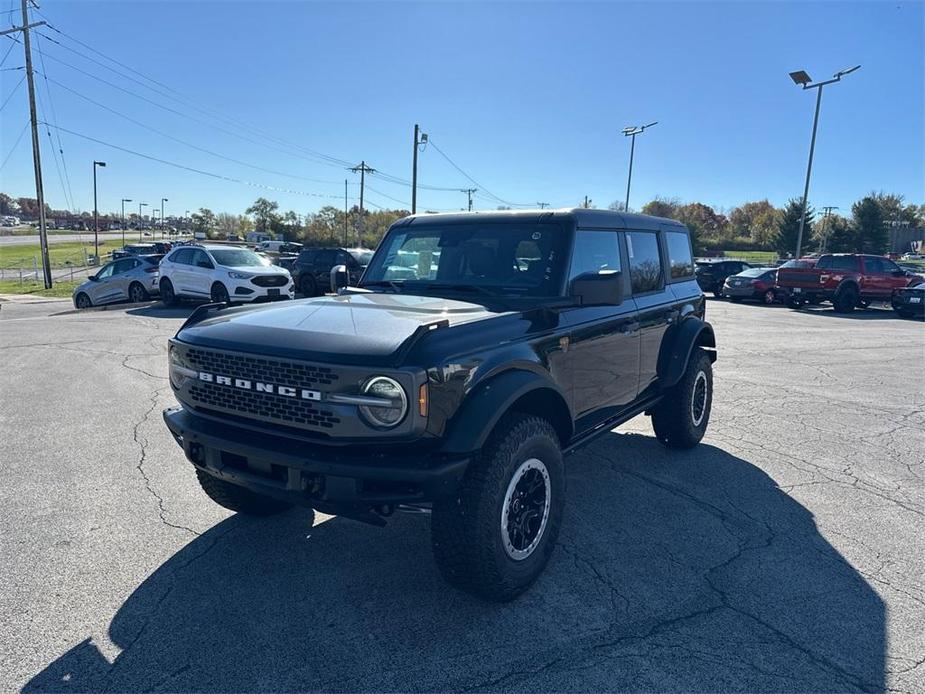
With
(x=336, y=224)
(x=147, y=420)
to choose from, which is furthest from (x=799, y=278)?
(x=336, y=224)

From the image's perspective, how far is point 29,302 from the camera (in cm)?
2245

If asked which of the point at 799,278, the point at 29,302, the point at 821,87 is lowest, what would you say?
the point at 29,302

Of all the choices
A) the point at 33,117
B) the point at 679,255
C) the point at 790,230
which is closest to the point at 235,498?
the point at 679,255

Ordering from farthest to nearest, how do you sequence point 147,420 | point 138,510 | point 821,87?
1. point 821,87
2. point 147,420
3. point 138,510

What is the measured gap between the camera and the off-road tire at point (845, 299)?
2067 centimetres

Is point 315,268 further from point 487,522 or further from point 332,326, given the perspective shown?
point 487,522

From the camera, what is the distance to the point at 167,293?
58.1 feet

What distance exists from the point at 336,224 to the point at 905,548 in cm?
9386

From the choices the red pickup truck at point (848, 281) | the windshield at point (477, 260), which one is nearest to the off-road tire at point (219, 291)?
the windshield at point (477, 260)

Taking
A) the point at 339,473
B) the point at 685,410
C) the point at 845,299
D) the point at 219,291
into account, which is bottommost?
the point at 219,291

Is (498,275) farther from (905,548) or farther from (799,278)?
(799,278)

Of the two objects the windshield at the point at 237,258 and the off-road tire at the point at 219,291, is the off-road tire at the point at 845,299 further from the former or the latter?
the off-road tire at the point at 219,291

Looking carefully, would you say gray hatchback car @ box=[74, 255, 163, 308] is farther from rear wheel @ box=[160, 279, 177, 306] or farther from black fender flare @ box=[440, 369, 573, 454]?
black fender flare @ box=[440, 369, 573, 454]

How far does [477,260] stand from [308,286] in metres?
18.9
